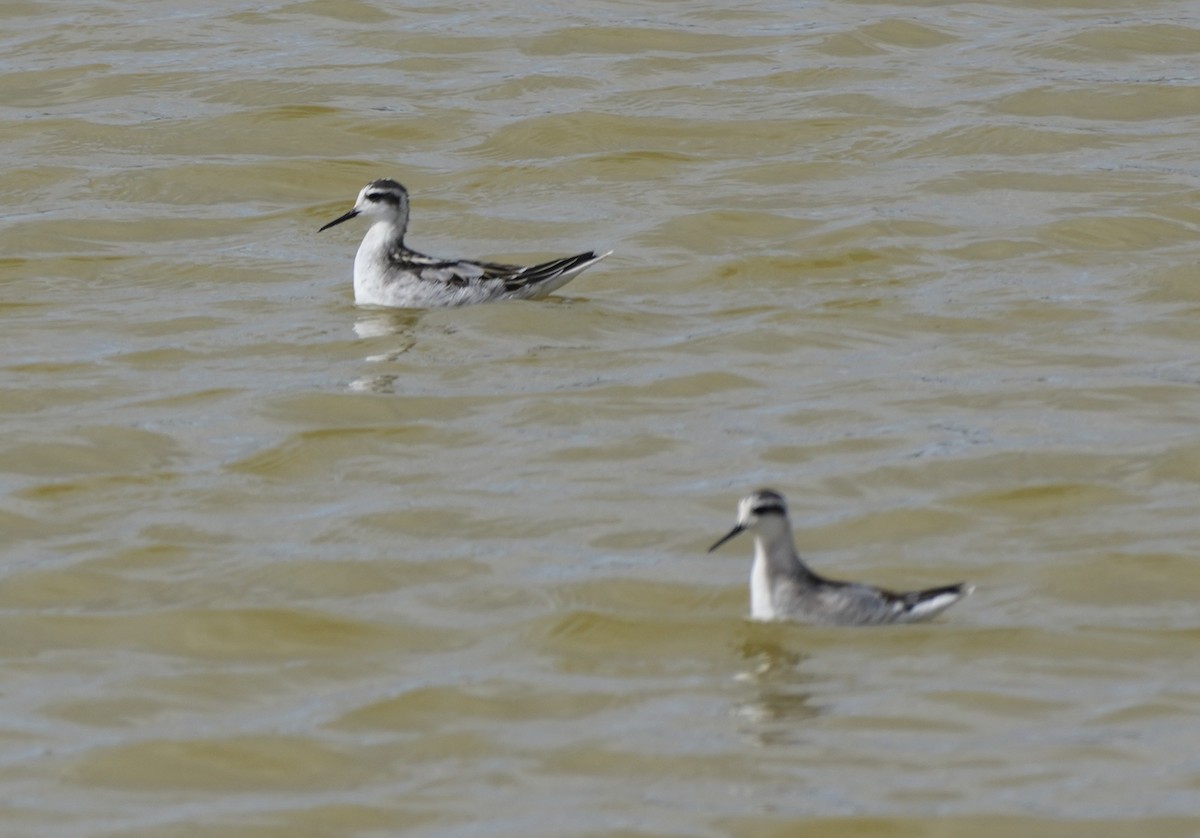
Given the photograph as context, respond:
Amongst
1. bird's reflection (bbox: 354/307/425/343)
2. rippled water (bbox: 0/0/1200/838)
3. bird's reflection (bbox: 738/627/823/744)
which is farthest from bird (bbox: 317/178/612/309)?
bird's reflection (bbox: 738/627/823/744)

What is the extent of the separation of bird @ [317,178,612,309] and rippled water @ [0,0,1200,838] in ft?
0.64

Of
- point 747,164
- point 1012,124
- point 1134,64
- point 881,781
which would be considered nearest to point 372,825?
point 881,781

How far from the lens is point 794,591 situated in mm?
10523

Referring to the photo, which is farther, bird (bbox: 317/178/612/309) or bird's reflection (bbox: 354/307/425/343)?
bird (bbox: 317/178/612/309)

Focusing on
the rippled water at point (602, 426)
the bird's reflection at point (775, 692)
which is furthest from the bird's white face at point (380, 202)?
the bird's reflection at point (775, 692)

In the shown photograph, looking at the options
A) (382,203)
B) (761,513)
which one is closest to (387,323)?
(382,203)

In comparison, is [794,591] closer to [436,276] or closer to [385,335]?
[385,335]

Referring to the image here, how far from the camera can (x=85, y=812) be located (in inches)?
356

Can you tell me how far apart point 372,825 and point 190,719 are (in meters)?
1.33

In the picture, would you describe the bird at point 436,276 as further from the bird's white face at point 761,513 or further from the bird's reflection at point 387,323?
the bird's white face at point 761,513

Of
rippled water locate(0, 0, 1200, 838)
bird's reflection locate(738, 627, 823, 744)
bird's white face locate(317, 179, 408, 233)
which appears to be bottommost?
bird's reflection locate(738, 627, 823, 744)

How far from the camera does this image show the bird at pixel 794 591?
10.4 m

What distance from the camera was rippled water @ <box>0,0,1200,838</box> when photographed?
937 cm

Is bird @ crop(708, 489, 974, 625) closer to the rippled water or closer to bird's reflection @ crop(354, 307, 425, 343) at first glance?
the rippled water
